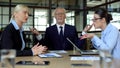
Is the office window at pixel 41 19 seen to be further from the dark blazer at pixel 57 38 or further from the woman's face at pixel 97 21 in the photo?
the woman's face at pixel 97 21

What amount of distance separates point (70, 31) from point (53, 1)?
4.44 meters

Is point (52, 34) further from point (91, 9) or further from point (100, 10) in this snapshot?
point (91, 9)

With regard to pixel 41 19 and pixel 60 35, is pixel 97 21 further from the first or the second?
pixel 41 19

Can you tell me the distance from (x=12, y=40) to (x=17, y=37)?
0.31 ft

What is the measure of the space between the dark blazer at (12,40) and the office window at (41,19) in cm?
516

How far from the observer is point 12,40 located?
2.39 meters

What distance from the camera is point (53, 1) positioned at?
25.9 ft

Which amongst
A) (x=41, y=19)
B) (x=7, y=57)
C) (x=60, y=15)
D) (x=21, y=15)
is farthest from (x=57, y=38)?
(x=41, y=19)

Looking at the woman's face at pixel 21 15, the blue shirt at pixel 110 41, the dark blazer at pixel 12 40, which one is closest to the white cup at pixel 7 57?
the dark blazer at pixel 12 40

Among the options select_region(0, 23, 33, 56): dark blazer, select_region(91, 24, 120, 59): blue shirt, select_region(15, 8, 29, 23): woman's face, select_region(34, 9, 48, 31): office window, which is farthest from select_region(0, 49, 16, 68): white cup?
select_region(34, 9, 48, 31): office window

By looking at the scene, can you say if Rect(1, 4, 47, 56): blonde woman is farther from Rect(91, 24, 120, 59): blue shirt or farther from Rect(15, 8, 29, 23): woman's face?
Rect(91, 24, 120, 59): blue shirt

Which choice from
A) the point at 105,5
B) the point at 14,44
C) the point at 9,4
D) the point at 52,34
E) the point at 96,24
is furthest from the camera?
the point at 9,4

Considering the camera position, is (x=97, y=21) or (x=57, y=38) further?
(x=57, y=38)

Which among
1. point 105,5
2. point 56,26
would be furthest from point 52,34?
point 105,5
